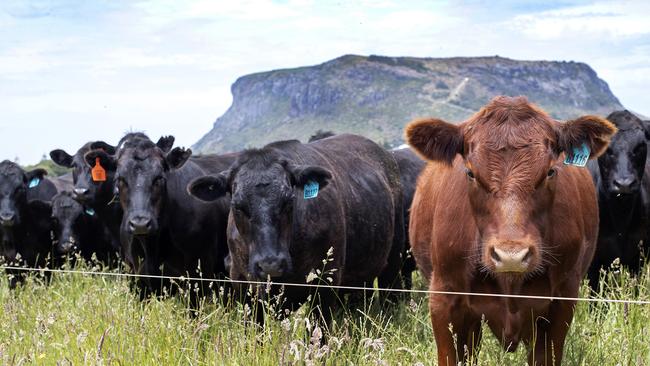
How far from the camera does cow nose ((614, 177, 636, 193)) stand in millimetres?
8445

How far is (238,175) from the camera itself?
6422 mm

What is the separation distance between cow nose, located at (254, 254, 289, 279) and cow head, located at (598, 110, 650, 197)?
4.24 m

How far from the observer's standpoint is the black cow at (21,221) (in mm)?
11211

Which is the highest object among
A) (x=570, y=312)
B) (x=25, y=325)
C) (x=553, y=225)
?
(x=553, y=225)

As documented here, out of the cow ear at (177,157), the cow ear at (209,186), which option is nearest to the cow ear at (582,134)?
the cow ear at (209,186)

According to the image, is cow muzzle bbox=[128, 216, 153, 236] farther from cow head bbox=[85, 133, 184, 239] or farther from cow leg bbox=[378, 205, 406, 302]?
cow leg bbox=[378, 205, 406, 302]

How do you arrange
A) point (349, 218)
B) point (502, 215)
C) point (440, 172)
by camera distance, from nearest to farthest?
point (502, 215) → point (440, 172) → point (349, 218)

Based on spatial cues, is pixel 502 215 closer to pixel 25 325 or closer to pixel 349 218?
pixel 349 218

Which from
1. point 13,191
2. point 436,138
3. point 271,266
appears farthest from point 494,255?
point 13,191

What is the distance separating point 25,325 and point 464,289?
153 inches

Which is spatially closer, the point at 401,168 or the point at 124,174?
the point at 124,174

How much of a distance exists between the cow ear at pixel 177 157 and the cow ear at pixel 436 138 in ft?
14.6

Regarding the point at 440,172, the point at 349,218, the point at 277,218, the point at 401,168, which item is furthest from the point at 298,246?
the point at 401,168

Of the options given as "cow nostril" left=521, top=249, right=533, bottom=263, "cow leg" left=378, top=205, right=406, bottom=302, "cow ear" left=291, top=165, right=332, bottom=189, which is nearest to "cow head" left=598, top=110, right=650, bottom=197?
"cow leg" left=378, top=205, right=406, bottom=302
